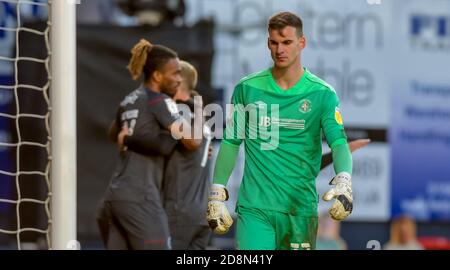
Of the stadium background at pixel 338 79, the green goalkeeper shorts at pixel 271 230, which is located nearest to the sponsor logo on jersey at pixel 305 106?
the green goalkeeper shorts at pixel 271 230

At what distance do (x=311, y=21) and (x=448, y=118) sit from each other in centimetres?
123

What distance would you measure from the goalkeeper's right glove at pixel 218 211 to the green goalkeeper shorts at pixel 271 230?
0.29 feet

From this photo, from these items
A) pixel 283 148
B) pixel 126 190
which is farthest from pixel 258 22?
pixel 283 148

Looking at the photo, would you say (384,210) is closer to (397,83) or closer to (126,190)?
(397,83)

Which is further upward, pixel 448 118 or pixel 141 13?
pixel 141 13

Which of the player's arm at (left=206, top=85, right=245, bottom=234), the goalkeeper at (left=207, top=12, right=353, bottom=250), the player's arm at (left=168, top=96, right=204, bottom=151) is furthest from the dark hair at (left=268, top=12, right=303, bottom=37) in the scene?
the player's arm at (left=168, top=96, right=204, bottom=151)

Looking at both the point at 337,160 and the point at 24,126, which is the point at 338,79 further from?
the point at 337,160

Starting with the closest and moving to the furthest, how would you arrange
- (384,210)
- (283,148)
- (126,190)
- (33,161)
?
(283,148)
(126,190)
(33,161)
(384,210)

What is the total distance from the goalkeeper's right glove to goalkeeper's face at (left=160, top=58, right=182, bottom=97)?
3.84ft

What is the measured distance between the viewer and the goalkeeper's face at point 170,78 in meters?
Answer: 4.96

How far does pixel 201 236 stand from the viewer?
5113 millimetres

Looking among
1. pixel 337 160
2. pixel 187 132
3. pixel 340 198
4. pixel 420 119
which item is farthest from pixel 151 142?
pixel 420 119

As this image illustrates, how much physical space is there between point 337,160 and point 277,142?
A: 0.84 feet

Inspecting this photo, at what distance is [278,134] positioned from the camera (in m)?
3.93
